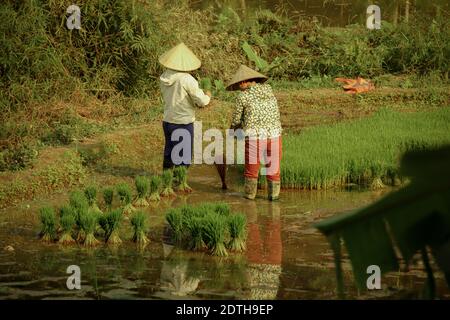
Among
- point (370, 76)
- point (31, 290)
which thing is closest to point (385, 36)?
point (370, 76)

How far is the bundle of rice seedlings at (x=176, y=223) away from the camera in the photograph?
7508mm

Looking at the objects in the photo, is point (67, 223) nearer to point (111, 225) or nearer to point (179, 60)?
point (111, 225)

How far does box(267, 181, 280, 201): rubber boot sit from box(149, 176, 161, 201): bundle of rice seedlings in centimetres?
103

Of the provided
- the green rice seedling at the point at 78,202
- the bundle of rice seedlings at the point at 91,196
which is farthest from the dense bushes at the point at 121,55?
the green rice seedling at the point at 78,202

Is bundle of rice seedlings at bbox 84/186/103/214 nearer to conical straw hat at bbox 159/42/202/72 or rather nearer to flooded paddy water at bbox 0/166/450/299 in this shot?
flooded paddy water at bbox 0/166/450/299

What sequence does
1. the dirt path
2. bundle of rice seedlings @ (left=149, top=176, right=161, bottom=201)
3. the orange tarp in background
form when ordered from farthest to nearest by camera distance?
the orange tarp in background < the dirt path < bundle of rice seedlings @ (left=149, top=176, right=161, bottom=201)

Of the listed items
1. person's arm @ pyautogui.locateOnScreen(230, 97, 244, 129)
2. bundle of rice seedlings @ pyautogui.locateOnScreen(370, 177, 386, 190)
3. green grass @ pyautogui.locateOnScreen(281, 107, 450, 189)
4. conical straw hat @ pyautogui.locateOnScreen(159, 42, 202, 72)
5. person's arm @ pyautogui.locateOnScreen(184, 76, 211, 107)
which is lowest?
bundle of rice seedlings @ pyautogui.locateOnScreen(370, 177, 386, 190)

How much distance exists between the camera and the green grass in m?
9.75

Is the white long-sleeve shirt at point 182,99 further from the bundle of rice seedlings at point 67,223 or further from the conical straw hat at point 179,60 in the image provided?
the bundle of rice seedlings at point 67,223

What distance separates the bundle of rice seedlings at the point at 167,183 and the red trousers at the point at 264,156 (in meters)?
0.75

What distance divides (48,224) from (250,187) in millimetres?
2368

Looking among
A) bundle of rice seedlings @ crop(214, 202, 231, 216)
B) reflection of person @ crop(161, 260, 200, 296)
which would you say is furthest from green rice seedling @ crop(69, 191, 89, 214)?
reflection of person @ crop(161, 260, 200, 296)

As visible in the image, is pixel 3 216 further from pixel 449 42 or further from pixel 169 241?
pixel 449 42

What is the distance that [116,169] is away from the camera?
33.9ft
